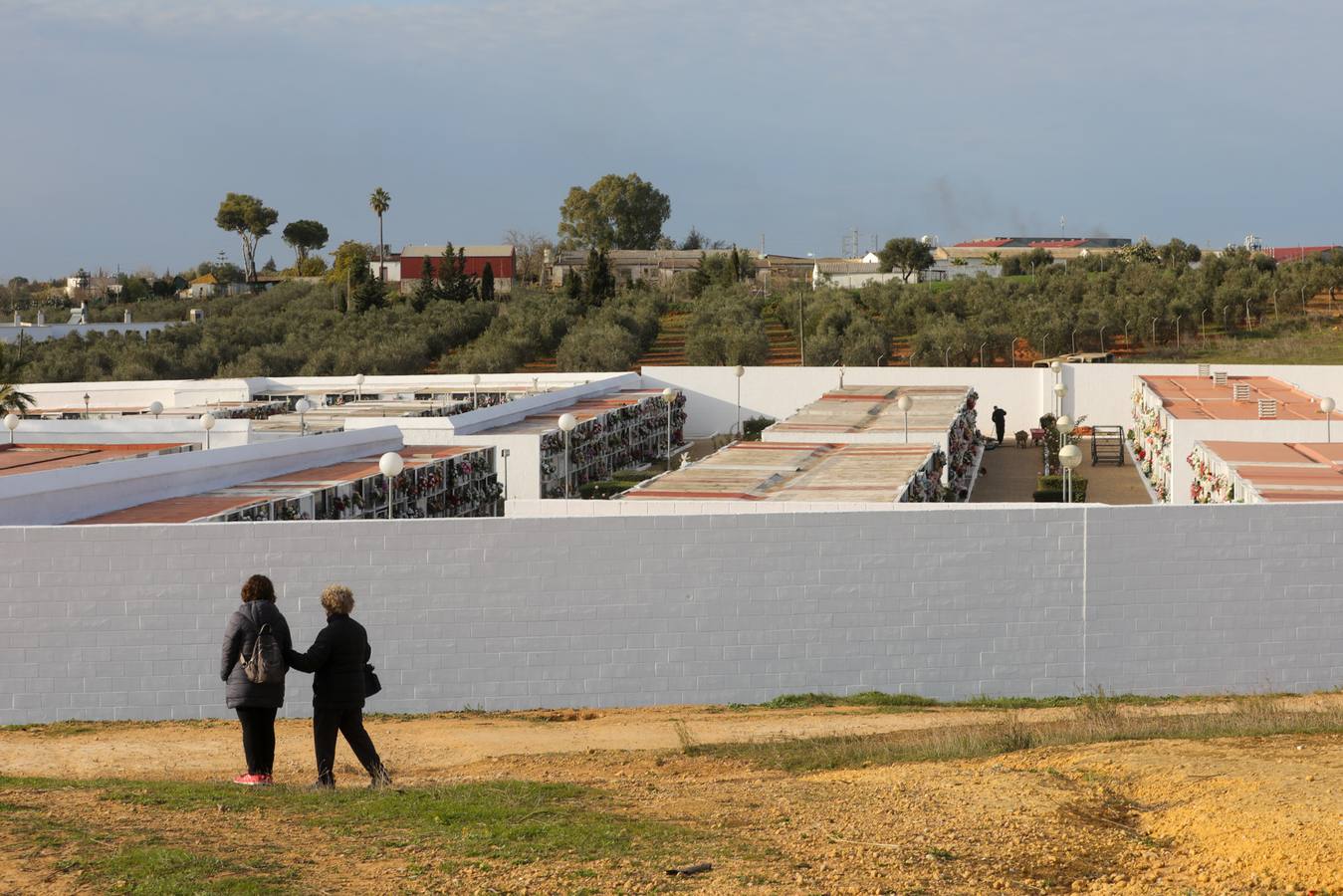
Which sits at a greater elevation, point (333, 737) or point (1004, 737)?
point (333, 737)

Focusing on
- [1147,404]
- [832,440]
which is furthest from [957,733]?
[1147,404]

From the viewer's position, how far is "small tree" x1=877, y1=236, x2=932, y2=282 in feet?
290

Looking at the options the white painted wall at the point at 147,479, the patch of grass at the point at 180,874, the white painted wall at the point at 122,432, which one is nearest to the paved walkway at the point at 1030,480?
the white painted wall at the point at 147,479

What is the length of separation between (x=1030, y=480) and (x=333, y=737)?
79.9ft

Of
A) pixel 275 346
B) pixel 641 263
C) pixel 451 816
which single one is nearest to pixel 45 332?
pixel 275 346

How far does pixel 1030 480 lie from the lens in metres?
30.8

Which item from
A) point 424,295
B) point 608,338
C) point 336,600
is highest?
point 424,295

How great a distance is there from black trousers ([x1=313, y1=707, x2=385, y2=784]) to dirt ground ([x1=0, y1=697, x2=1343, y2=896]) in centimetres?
76

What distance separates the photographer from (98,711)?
12664 millimetres

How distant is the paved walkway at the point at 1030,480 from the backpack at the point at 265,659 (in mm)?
19836

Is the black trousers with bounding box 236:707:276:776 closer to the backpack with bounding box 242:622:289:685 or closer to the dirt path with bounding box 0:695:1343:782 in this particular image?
the backpack with bounding box 242:622:289:685

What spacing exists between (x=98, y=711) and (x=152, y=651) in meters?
0.71

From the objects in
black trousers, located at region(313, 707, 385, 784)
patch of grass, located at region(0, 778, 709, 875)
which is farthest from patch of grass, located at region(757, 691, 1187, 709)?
black trousers, located at region(313, 707, 385, 784)

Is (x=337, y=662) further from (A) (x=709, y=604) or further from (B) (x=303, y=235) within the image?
(B) (x=303, y=235)
